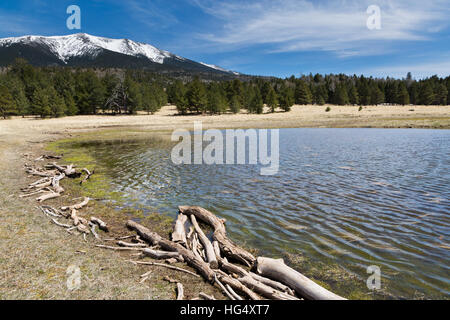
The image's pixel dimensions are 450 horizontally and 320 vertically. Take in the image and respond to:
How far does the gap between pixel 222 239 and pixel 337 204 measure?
718 cm

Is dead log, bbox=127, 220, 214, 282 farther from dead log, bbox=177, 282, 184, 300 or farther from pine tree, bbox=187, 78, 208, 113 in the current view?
pine tree, bbox=187, 78, 208, 113

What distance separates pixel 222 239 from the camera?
351 inches

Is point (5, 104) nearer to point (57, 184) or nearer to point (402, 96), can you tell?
point (57, 184)

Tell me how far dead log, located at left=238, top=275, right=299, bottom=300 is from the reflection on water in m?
2.38

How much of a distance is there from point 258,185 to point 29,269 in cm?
1268

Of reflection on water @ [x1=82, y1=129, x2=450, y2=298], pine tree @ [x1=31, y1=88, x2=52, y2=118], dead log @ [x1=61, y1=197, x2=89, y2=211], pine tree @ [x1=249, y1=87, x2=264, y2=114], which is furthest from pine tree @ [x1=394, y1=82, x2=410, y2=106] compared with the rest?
pine tree @ [x1=31, y1=88, x2=52, y2=118]

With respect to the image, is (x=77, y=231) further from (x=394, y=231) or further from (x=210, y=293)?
(x=394, y=231)

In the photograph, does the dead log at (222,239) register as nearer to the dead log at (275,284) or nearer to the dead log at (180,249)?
the dead log at (275,284)

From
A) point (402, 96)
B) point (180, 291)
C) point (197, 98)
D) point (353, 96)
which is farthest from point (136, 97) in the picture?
point (402, 96)

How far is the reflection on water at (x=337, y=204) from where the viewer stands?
813 centimetres

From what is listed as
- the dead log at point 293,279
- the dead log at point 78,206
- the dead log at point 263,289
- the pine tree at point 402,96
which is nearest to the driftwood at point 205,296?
the dead log at point 263,289

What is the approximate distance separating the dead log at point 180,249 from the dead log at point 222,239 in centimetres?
109

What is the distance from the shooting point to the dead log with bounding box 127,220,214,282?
7.14 m
